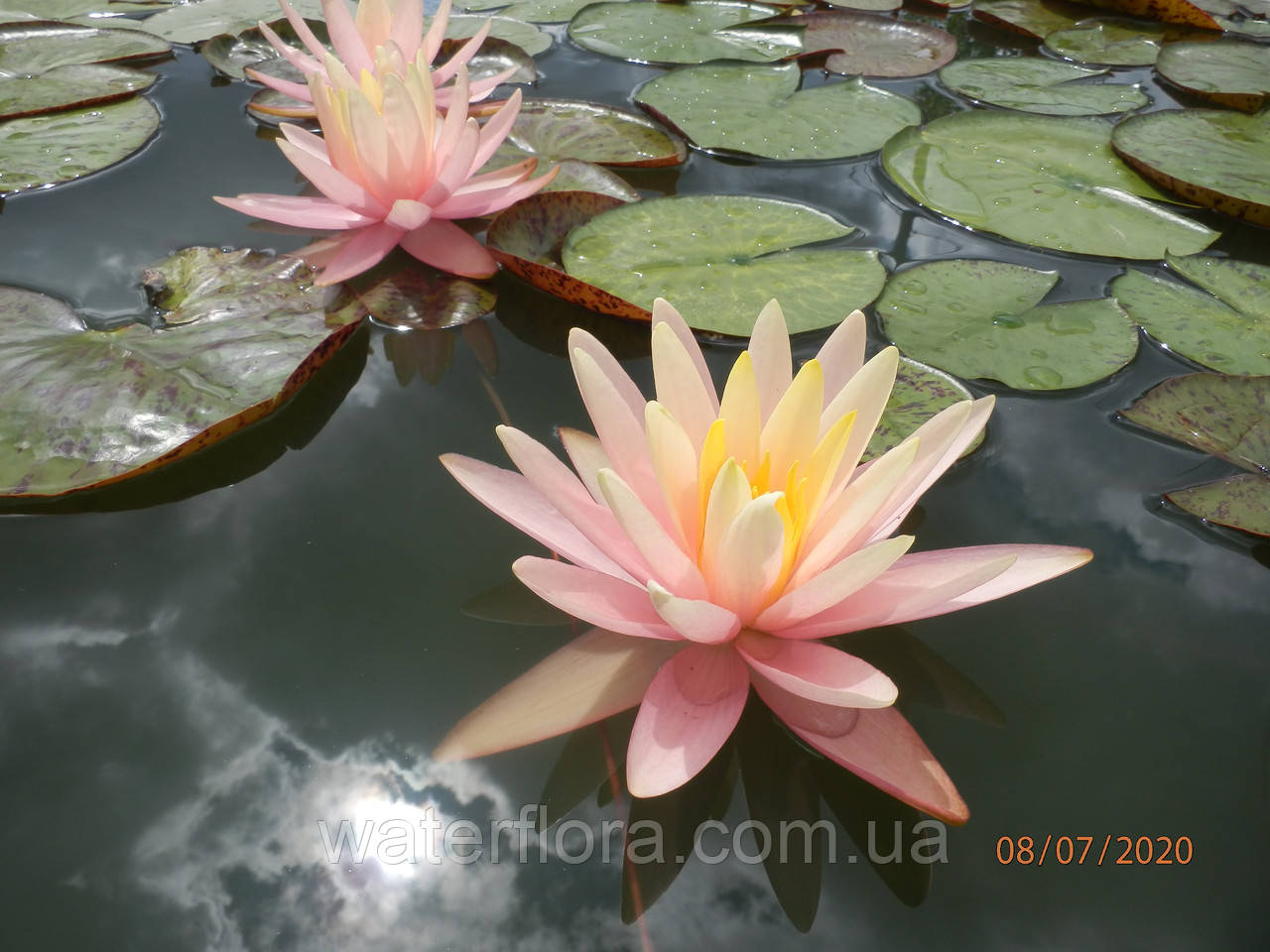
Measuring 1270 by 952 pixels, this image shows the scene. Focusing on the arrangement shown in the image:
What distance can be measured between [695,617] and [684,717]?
140mm

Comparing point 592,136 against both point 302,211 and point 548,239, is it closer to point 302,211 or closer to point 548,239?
point 548,239

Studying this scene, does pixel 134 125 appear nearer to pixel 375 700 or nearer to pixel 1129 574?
pixel 375 700

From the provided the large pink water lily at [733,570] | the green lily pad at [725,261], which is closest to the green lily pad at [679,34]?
the green lily pad at [725,261]

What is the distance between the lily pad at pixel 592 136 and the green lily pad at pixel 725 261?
0.96 feet

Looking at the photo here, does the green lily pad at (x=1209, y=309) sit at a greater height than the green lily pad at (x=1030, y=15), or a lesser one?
lesser

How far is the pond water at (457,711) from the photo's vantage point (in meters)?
0.93

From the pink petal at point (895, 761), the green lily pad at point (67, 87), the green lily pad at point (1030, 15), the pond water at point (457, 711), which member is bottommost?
the pond water at point (457, 711)

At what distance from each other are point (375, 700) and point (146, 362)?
841 mm

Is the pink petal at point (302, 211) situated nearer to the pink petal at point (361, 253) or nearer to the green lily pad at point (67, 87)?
the pink petal at point (361, 253)

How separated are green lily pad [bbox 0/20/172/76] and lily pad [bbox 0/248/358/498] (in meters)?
1.49

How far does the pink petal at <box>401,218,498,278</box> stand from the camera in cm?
190

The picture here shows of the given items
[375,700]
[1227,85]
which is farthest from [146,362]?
[1227,85]
